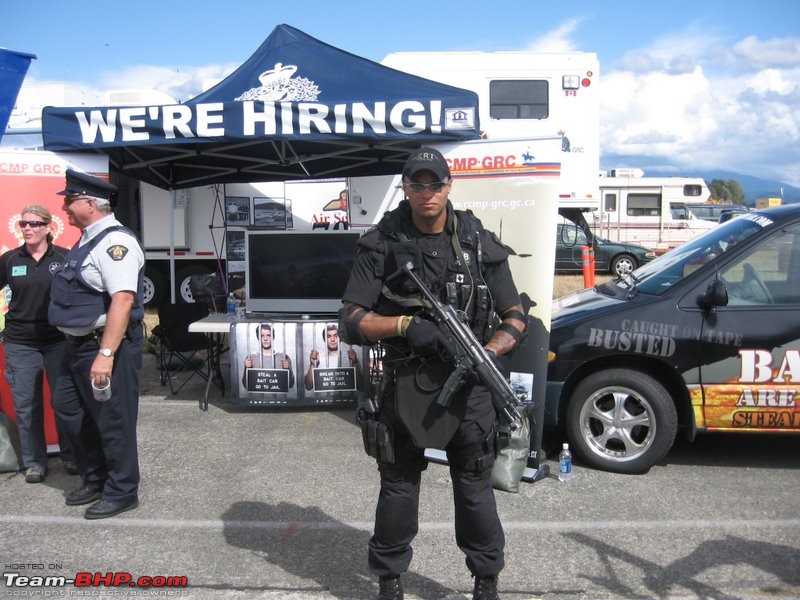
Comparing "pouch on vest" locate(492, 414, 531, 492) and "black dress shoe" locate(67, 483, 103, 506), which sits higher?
"pouch on vest" locate(492, 414, 531, 492)

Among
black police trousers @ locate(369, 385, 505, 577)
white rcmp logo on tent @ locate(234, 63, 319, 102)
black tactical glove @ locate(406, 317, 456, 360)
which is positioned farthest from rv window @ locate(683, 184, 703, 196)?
black tactical glove @ locate(406, 317, 456, 360)

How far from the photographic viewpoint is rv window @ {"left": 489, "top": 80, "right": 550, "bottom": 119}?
11.5 m

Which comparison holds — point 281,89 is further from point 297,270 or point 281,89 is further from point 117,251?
point 117,251

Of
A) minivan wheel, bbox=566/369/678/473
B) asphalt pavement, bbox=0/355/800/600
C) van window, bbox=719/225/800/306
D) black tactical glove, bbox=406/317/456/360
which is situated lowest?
asphalt pavement, bbox=0/355/800/600

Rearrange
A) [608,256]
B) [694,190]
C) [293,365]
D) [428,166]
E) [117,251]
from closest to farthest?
[428,166] → [117,251] → [293,365] → [608,256] → [694,190]

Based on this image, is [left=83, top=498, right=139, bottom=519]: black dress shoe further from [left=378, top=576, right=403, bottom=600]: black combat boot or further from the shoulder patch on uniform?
[left=378, top=576, right=403, bottom=600]: black combat boot

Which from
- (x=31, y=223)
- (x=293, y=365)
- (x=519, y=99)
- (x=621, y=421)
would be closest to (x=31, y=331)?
(x=31, y=223)

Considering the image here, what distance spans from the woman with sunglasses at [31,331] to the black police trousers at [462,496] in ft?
9.38

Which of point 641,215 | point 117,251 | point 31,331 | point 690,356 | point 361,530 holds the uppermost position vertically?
point 641,215

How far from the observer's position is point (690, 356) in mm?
4672

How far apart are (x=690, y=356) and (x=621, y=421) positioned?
24.5 inches

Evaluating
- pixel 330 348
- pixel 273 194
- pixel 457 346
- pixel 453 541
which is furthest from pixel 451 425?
pixel 273 194

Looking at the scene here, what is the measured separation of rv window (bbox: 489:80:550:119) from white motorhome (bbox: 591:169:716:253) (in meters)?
9.19

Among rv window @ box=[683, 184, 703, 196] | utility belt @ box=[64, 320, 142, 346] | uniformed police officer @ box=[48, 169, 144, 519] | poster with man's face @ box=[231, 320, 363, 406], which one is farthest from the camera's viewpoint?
rv window @ box=[683, 184, 703, 196]
